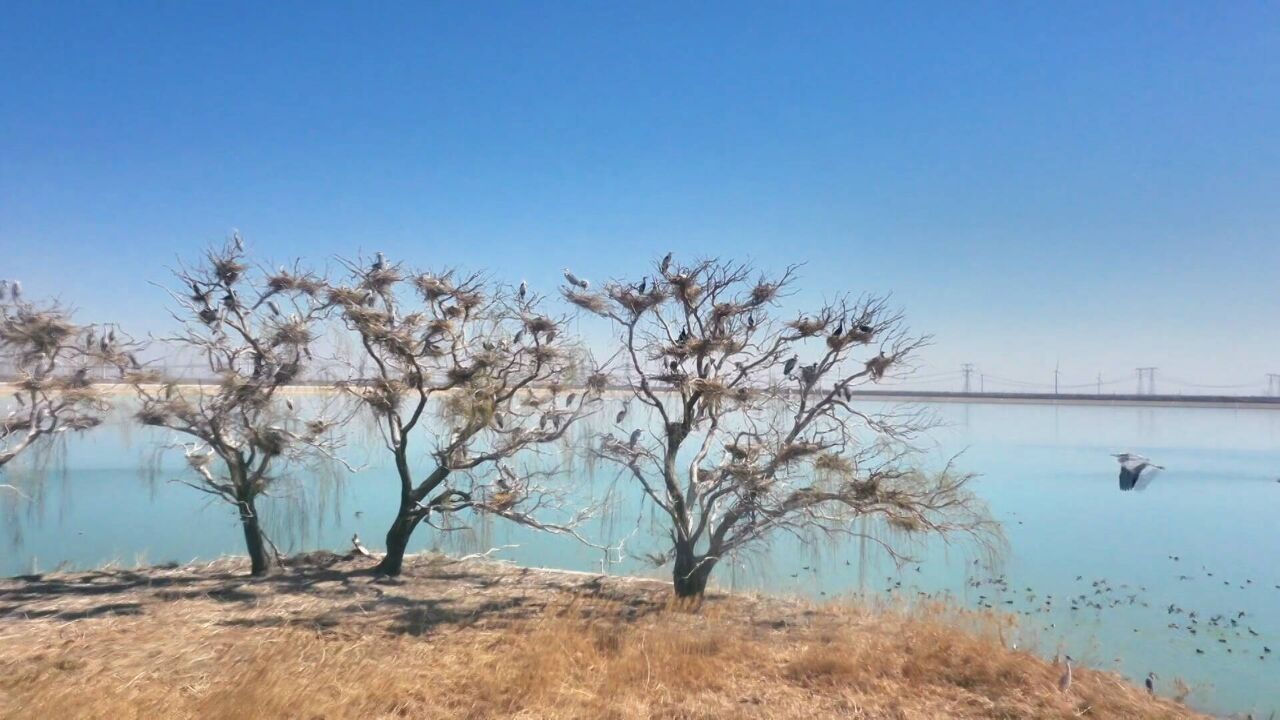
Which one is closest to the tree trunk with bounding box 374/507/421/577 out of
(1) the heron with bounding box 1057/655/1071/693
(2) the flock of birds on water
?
(2) the flock of birds on water

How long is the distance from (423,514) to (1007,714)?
7.62 m

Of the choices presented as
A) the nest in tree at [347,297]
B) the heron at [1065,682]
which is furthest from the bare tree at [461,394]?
the heron at [1065,682]

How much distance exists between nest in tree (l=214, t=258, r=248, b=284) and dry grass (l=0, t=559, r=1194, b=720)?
4.03 metres

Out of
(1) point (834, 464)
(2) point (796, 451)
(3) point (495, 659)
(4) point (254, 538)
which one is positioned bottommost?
(3) point (495, 659)

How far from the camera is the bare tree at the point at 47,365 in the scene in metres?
11.0

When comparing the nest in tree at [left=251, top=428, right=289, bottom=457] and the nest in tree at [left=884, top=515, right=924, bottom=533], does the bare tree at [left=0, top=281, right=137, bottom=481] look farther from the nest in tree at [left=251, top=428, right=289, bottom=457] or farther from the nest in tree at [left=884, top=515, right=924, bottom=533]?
the nest in tree at [left=884, top=515, right=924, bottom=533]

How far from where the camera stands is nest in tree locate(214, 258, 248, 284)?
35.7 feet

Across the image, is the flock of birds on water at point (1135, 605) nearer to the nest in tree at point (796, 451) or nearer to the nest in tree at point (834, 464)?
the nest in tree at point (834, 464)

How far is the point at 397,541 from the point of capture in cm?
1132

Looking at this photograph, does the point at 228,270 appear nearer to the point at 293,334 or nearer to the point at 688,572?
the point at 293,334

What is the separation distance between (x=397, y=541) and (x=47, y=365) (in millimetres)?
5415

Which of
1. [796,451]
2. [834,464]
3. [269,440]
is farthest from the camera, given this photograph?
[269,440]

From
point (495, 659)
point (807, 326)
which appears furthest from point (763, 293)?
point (495, 659)

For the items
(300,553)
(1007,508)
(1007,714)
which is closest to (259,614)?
(300,553)
